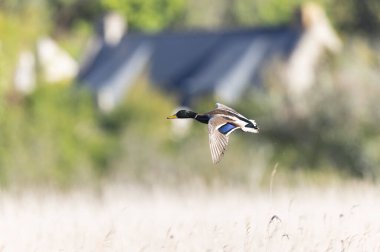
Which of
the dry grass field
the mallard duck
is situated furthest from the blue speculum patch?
the dry grass field

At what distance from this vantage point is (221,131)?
347 inches

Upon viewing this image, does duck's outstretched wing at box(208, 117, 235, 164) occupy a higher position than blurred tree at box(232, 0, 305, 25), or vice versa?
blurred tree at box(232, 0, 305, 25)

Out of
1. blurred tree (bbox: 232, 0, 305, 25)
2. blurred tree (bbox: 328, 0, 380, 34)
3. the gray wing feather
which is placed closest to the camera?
the gray wing feather

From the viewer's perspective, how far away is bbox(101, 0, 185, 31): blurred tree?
122 m

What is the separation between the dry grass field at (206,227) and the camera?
916 cm

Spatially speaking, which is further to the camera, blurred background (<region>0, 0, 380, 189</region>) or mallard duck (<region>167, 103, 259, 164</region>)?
blurred background (<region>0, 0, 380, 189</region>)

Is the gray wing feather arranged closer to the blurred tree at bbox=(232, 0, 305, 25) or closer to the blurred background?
the blurred background

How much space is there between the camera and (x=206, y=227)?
988cm

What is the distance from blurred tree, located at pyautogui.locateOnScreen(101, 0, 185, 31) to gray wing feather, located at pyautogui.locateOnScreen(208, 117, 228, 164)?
4423 inches

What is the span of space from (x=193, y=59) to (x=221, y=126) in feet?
208

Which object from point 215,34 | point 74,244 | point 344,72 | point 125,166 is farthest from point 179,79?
point 74,244

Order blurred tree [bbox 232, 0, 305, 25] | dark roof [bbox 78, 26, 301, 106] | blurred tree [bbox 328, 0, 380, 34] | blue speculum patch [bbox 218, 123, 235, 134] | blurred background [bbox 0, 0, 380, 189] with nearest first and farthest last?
blue speculum patch [bbox 218, 123, 235, 134] → blurred background [bbox 0, 0, 380, 189] → blurred tree [bbox 328, 0, 380, 34] → dark roof [bbox 78, 26, 301, 106] → blurred tree [bbox 232, 0, 305, 25]

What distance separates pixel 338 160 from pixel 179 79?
3484 cm

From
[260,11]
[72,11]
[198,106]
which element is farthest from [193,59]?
[72,11]
